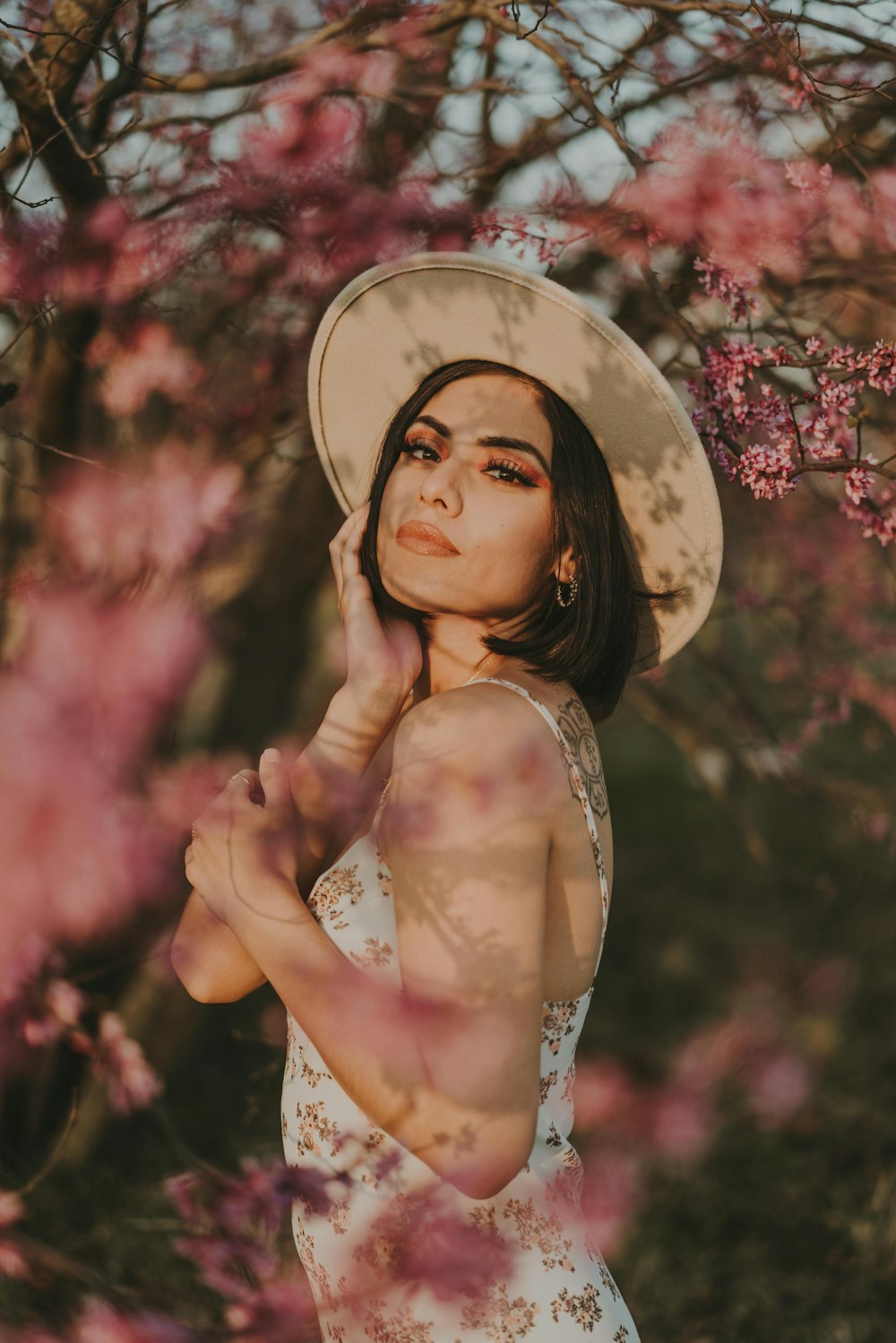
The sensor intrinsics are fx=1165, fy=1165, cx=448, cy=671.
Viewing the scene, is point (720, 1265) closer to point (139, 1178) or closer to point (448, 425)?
point (139, 1178)

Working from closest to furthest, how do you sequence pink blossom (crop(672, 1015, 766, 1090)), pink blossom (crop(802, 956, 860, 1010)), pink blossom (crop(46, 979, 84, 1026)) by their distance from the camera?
pink blossom (crop(46, 979, 84, 1026)) → pink blossom (crop(672, 1015, 766, 1090)) → pink blossom (crop(802, 956, 860, 1010))

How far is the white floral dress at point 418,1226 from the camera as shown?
1.53 m

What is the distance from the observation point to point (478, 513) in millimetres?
1652

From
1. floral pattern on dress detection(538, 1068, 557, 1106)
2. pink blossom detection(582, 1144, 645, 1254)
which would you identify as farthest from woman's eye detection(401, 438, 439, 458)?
pink blossom detection(582, 1144, 645, 1254)

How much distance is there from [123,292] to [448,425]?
104 centimetres

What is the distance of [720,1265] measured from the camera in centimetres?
380

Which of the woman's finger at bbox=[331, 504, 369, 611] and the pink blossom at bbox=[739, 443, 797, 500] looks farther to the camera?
the woman's finger at bbox=[331, 504, 369, 611]

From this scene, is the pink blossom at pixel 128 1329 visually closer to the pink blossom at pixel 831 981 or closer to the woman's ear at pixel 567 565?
the woman's ear at pixel 567 565

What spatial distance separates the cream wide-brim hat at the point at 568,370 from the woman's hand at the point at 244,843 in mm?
681

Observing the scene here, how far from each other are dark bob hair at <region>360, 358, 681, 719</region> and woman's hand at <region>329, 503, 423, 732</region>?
0.13 ft

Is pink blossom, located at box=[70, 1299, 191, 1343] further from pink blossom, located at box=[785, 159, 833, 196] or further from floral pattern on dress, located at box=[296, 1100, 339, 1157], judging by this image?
pink blossom, located at box=[785, 159, 833, 196]

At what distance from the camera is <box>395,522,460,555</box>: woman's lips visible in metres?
1.66

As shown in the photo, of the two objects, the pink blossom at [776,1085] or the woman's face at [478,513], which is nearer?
the woman's face at [478,513]

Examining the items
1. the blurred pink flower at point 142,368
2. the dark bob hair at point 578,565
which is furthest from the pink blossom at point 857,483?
the blurred pink flower at point 142,368
